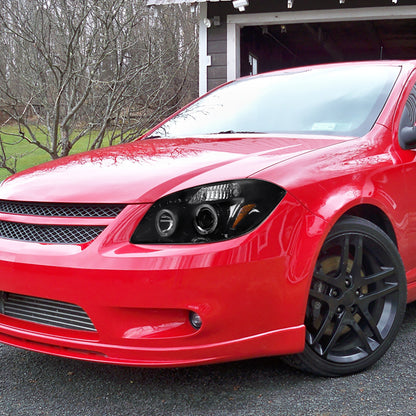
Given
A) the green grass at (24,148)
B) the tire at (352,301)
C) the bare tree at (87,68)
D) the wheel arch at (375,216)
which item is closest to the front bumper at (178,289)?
the tire at (352,301)

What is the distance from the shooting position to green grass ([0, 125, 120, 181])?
7390mm

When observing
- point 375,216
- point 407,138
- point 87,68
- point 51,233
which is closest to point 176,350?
point 51,233

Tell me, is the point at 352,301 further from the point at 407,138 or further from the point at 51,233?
the point at 51,233

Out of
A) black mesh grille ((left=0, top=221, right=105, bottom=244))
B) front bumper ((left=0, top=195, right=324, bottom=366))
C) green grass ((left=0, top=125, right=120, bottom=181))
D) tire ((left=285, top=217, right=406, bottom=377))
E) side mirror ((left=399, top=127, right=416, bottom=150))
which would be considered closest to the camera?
front bumper ((left=0, top=195, right=324, bottom=366))

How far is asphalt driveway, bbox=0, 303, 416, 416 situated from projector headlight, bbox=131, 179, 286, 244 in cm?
66

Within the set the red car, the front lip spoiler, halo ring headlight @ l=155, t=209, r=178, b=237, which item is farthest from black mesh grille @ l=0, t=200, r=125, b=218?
the front lip spoiler

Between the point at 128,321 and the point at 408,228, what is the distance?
4.91 feet

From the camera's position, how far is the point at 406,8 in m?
8.34

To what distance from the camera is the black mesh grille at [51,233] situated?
206 cm

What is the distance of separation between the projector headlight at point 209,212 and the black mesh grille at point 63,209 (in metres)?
0.15

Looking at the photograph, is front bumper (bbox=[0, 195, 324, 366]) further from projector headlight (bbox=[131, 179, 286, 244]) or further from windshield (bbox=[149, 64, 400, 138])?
windshield (bbox=[149, 64, 400, 138])

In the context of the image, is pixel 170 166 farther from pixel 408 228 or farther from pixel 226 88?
pixel 226 88

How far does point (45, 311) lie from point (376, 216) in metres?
1.54

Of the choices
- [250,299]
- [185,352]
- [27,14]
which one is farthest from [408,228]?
[27,14]
